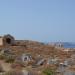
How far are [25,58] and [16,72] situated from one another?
27.6 feet

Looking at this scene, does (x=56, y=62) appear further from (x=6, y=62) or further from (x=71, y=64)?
(x=6, y=62)

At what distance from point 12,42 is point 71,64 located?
1763cm

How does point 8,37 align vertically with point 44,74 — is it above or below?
above

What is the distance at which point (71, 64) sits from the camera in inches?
871

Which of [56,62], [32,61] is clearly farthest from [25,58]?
[56,62]

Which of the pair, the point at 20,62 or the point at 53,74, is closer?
the point at 53,74

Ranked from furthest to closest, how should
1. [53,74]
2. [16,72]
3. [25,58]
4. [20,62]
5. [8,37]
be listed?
[8,37] < [25,58] < [20,62] < [53,74] < [16,72]

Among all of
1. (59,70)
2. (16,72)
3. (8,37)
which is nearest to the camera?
(16,72)

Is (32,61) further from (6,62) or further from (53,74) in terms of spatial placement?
(53,74)

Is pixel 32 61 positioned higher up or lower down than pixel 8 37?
lower down

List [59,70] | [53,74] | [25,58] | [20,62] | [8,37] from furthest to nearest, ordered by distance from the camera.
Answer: [8,37] < [25,58] < [20,62] < [59,70] < [53,74]

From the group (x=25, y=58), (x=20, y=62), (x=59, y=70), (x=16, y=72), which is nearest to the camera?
(x=16, y=72)

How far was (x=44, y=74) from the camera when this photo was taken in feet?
54.2

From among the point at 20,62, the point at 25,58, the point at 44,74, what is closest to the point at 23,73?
the point at 44,74
